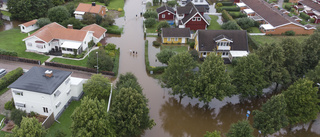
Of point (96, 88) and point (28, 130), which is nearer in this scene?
point (28, 130)

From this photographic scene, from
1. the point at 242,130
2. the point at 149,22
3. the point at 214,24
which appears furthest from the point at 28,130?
the point at 214,24

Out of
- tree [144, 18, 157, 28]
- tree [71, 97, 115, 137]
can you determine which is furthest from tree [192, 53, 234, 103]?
tree [144, 18, 157, 28]

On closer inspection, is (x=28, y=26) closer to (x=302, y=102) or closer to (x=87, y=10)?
(x=87, y=10)

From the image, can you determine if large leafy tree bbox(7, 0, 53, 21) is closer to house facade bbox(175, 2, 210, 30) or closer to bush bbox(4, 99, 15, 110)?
house facade bbox(175, 2, 210, 30)

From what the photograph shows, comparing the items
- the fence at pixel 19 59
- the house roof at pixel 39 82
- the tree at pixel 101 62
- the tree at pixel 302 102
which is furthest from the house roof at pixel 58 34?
the tree at pixel 302 102

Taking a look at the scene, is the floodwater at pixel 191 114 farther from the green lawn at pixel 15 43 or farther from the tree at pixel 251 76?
the green lawn at pixel 15 43

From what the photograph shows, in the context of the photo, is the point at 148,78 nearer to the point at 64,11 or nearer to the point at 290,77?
the point at 290,77
